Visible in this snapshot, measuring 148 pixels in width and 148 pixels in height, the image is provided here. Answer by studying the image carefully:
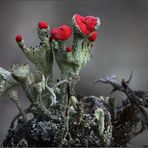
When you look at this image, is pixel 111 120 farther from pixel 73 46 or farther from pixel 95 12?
pixel 95 12

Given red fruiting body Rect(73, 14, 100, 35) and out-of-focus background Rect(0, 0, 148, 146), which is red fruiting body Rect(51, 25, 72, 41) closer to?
red fruiting body Rect(73, 14, 100, 35)

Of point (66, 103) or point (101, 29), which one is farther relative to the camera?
point (101, 29)

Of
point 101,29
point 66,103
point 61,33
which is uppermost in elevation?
point 101,29

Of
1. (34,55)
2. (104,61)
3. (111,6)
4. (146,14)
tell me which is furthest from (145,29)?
(34,55)

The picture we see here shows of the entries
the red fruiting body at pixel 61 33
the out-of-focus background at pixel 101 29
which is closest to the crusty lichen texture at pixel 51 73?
the red fruiting body at pixel 61 33

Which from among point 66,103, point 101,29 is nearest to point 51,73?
point 66,103

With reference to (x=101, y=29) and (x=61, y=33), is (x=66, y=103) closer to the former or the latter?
(x=61, y=33)
